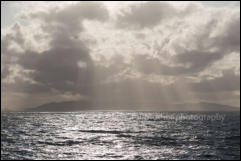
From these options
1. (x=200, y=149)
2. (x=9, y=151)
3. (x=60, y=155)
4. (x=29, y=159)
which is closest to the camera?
(x=29, y=159)

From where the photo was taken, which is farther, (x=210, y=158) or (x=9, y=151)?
(x=9, y=151)

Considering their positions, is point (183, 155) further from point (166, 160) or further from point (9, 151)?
point (9, 151)

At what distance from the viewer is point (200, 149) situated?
4994cm

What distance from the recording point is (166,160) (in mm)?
40594

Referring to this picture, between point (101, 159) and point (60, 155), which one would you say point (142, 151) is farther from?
point (60, 155)

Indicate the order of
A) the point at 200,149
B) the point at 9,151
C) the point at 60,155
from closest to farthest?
1. the point at 60,155
2. the point at 9,151
3. the point at 200,149

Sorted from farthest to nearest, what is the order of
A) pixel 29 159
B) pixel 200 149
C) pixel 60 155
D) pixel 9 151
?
1. pixel 200 149
2. pixel 9 151
3. pixel 60 155
4. pixel 29 159

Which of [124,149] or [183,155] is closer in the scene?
[183,155]

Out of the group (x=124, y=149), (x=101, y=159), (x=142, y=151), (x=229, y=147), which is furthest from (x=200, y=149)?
(x=101, y=159)

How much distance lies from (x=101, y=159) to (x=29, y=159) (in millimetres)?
10768

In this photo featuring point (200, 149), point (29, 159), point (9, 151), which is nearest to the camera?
point (29, 159)

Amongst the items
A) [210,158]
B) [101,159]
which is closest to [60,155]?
[101,159]

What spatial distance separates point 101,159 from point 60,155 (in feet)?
23.2

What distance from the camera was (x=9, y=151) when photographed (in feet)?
152
